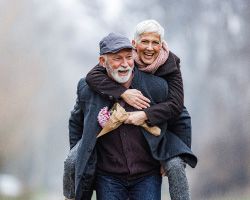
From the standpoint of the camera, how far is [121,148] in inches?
120

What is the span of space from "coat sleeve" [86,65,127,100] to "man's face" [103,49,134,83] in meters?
0.04

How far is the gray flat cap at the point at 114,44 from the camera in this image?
9.68 feet

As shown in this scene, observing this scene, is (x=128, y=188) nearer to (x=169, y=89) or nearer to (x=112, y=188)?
(x=112, y=188)

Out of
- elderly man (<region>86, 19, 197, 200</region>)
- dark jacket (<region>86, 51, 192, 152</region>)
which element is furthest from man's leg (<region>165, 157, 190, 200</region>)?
dark jacket (<region>86, 51, 192, 152</region>)

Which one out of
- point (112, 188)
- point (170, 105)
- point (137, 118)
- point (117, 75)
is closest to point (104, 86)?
point (117, 75)

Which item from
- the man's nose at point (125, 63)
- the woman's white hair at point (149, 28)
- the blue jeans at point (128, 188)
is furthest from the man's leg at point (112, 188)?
the woman's white hair at point (149, 28)

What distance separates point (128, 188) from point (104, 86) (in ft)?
1.75

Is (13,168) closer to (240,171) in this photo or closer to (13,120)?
(13,120)

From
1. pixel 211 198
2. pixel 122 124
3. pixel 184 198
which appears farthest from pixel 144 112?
pixel 211 198

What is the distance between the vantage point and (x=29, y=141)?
25.8ft

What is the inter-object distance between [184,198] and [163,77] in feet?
2.04

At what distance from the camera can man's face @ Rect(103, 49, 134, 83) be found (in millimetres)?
2994

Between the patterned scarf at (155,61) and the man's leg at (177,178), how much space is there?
467 millimetres

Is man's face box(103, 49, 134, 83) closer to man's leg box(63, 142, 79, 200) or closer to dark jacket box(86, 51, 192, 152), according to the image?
dark jacket box(86, 51, 192, 152)
